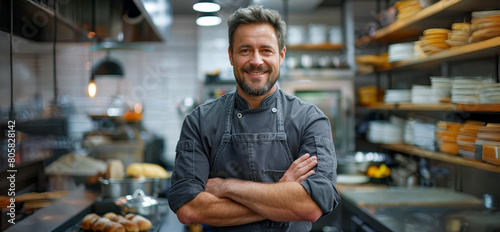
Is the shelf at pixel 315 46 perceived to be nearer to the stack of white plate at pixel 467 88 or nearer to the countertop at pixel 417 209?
the countertop at pixel 417 209

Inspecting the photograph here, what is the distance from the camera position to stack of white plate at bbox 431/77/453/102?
2396mm

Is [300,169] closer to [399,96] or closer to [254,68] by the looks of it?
[254,68]

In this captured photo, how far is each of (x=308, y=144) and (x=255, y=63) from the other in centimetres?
35

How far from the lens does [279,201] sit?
141 centimetres

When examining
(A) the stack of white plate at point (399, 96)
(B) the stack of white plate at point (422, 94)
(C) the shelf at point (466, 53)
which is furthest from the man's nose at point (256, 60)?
(A) the stack of white plate at point (399, 96)

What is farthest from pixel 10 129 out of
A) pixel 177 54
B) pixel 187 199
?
pixel 177 54

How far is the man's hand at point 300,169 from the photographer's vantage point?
1.46 m

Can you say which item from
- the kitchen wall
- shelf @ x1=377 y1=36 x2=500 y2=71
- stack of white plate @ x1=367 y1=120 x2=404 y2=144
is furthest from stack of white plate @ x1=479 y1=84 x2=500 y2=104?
the kitchen wall

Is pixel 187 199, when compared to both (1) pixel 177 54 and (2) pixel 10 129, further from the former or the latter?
(1) pixel 177 54

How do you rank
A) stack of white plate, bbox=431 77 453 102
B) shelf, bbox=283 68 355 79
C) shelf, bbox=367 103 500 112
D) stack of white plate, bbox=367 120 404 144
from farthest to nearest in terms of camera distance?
1. shelf, bbox=283 68 355 79
2. stack of white plate, bbox=367 120 404 144
3. stack of white plate, bbox=431 77 453 102
4. shelf, bbox=367 103 500 112

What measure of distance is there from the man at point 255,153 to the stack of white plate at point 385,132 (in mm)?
2132

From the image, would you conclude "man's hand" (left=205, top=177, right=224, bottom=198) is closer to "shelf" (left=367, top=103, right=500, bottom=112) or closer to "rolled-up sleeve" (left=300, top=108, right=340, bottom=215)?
"rolled-up sleeve" (left=300, top=108, right=340, bottom=215)

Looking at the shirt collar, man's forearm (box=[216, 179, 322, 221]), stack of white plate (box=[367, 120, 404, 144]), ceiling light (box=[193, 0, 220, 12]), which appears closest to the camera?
man's forearm (box=[216, 179, 322, 221])

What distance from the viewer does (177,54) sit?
20.7ft
